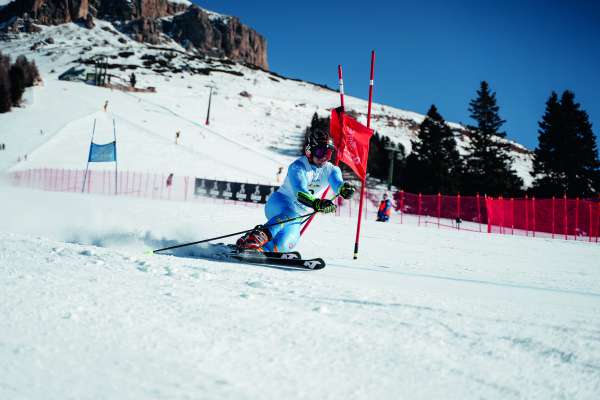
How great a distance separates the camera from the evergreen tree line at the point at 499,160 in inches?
1272

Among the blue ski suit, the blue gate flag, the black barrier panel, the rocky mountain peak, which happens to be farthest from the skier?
the rocky mountain peak

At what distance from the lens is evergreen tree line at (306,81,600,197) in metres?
32.3

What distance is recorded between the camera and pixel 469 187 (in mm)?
34281

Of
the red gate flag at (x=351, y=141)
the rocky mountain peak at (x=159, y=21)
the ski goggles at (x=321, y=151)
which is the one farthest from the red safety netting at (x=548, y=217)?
the rocky mountain peak at (x=159, y=21)

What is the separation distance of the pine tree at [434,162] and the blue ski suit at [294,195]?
29.0 meters

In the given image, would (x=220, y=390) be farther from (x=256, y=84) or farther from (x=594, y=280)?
(x=256, y=84)

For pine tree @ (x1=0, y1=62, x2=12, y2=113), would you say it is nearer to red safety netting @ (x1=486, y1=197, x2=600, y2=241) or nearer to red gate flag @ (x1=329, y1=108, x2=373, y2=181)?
red safety netting @ (x1=486, y1=197, x2=600, y2=241)

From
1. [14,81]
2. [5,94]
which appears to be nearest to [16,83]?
[14,81]

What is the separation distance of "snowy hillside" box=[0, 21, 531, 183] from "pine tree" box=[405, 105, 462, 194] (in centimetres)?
1259

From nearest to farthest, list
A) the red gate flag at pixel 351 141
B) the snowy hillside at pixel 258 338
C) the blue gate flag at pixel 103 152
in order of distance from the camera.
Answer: the snowy hillside at pixel 258 338 → the red gate flag at pixel 351 141 → the blue gate flag at pixel 103 152

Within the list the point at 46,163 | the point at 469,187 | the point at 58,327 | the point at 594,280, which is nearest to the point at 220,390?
the point at 58,327

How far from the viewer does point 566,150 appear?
33.1 m

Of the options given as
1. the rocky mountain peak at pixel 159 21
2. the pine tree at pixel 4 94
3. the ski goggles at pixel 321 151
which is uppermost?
the rocky mountain peak at pixel 159 21

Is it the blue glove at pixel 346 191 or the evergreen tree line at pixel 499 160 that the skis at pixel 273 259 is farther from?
the evergreen tree line at pixel 499 160
